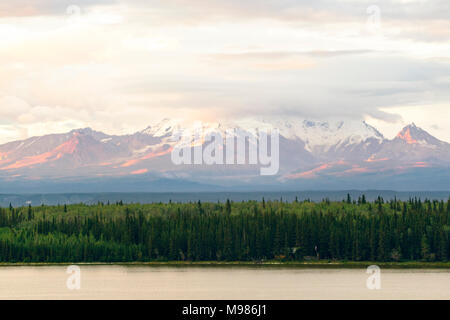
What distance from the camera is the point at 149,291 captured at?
7067 inches

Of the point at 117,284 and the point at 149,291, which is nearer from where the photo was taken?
the point at 149,291

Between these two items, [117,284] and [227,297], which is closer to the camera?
[227,297]

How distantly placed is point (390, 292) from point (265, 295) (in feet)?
78.3

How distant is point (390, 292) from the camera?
179 meters
